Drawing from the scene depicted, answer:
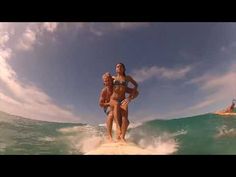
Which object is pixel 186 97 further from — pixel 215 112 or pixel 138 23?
pixel 138 23

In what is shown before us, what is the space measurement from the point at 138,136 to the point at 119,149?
532 millimetres

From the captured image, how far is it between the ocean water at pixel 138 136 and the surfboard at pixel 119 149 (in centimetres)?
14

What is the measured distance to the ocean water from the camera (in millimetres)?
9305

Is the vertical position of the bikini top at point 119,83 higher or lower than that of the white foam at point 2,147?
higher

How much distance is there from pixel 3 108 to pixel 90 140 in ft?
6.12

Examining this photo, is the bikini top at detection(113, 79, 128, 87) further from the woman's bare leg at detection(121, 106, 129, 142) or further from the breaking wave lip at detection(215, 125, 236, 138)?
the breaking wave lip at detection(215, 125, 236, 138)

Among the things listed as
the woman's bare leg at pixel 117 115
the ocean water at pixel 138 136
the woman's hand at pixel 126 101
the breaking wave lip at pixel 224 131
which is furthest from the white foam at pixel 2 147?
the breaking wave lip at pixel 224 131

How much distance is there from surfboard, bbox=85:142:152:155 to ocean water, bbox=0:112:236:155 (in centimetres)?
14

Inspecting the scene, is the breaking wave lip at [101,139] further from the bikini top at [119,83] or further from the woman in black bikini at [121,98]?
the bikini top at [119,83]

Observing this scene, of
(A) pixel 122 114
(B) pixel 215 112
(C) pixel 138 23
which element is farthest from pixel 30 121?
(B) pixel 215 112

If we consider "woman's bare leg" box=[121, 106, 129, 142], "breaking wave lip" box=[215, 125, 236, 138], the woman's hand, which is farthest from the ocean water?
the woman's hand

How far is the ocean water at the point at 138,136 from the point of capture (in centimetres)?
930

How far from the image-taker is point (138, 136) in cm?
949
